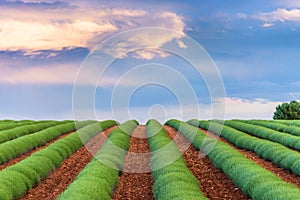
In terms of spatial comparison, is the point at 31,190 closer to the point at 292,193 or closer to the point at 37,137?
the point at 292,193

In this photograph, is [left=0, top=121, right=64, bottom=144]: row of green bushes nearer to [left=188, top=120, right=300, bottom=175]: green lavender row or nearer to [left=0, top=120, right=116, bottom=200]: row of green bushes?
[left=0, top=120, right=116, bottom=200]: row of green bushes

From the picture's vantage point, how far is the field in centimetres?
940

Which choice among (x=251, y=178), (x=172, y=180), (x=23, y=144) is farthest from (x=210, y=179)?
(x=23, y=144)

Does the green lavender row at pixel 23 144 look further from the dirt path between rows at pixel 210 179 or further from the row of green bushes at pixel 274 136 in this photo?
the row of green bushes at pixel 274 136

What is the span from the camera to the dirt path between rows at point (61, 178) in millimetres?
10977

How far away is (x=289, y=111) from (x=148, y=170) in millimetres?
28932

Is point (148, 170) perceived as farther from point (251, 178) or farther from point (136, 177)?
point (251, 178)

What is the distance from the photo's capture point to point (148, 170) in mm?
13414

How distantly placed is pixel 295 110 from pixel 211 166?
91.9 feet

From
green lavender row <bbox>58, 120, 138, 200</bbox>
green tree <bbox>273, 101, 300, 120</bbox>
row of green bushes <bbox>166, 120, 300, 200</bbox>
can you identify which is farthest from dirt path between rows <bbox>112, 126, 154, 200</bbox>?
green tree <bbox>273, 101, 300, 120</bbox>

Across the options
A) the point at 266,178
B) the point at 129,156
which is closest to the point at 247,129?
the point at 129,156

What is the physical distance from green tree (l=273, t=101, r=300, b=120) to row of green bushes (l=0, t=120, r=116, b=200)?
1038 inches

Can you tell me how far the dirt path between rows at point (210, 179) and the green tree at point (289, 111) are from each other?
24.6 metres

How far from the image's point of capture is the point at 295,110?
40125 mm
